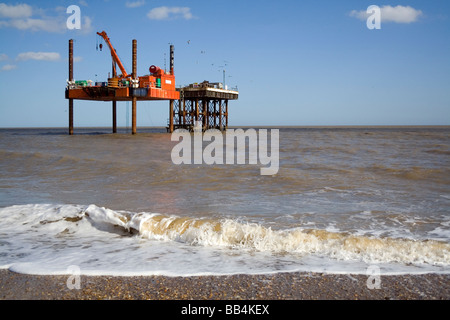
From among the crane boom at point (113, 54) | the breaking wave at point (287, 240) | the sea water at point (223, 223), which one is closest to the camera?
the sea water at point (223, 223)

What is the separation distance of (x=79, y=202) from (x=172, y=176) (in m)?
4.17

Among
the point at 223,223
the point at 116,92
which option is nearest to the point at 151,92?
the point at 116,92

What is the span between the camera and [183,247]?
5.02 metres

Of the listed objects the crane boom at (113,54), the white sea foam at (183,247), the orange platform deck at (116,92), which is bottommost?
the white sea foam at (183,247)

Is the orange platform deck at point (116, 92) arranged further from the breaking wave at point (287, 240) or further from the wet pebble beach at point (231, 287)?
the wet pebble beach at point (231, 287)

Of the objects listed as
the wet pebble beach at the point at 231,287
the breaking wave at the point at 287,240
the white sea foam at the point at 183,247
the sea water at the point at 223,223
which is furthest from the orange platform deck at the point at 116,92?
Result: the wet pebble beach at the point at 231,287

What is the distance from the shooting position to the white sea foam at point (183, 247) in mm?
4102

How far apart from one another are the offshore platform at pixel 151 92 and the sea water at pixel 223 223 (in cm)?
2809

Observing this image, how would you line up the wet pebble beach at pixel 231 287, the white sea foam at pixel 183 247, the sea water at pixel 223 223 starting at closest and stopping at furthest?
the wet pebble beach at pixel 231 287, the white sea foam at pixel 183 247, the sea water at pixel 223 223

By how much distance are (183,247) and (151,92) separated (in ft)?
117

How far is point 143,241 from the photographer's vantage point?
5.29 metres
